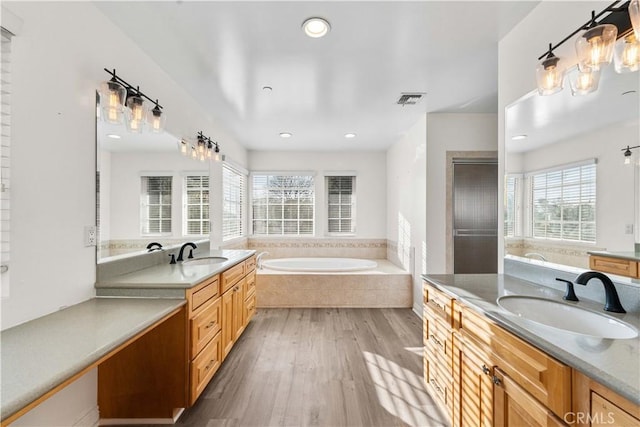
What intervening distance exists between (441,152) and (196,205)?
9.30ft

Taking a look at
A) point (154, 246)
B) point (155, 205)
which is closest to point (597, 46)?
point (155, 205)

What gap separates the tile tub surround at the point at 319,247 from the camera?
498 cm

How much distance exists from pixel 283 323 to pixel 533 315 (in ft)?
8.45

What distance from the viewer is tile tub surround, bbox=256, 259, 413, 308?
151 inches

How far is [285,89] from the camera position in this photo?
257cm

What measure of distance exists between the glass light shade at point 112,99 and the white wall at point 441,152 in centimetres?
297

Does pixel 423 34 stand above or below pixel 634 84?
above

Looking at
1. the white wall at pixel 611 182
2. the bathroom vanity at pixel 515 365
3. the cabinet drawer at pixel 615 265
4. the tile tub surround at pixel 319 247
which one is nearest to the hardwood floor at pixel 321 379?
the bathroom vanity at pixel 515 365

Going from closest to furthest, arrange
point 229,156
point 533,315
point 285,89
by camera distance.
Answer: point 533,315 → point 285,89 → point 229,156

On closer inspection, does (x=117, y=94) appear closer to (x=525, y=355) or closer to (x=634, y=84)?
(x=525, y=355)

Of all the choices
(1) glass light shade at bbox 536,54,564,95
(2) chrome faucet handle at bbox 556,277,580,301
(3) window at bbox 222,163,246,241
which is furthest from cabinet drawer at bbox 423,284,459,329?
(3) window at bbox 222,163,246,241

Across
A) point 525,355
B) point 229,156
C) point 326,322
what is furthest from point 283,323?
point 525,355

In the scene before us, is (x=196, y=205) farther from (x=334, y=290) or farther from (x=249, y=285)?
(x=334, y=290)

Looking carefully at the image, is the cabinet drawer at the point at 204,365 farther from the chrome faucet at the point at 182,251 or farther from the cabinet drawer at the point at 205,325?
the chrome faucet at the point at 182,251
